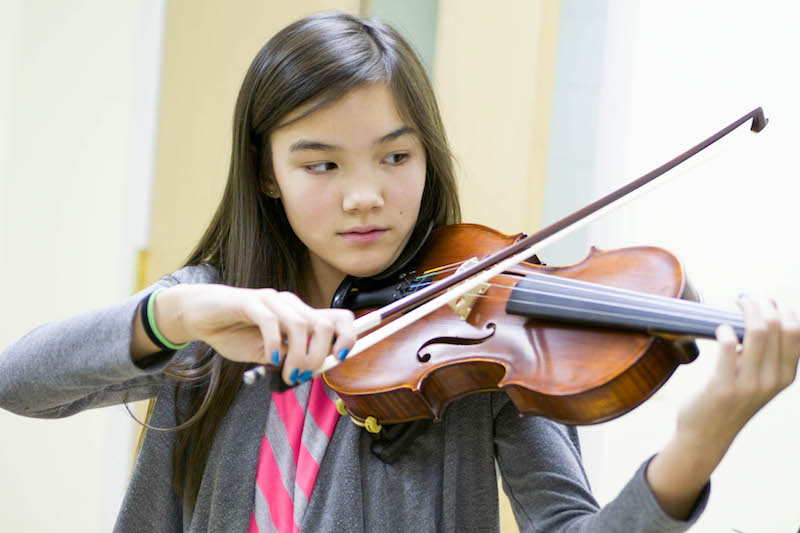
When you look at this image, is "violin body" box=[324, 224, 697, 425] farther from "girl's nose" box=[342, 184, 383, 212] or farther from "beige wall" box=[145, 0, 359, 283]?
"beige wall" box=[145, 0, 359, 283]

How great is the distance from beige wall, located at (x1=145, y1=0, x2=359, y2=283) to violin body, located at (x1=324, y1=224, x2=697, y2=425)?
1161 millimetres

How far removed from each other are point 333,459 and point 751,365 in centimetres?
47

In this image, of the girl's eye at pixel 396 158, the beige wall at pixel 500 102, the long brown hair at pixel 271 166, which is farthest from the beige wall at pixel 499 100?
the girl's eye at pixel 396 158

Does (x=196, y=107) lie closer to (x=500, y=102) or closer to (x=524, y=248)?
(x=500, y=102)

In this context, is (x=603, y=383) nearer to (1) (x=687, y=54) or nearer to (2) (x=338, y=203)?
(2) (x=338, y=203)

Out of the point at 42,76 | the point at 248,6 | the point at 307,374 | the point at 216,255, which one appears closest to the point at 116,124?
the point at 42,76

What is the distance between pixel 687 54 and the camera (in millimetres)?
1362

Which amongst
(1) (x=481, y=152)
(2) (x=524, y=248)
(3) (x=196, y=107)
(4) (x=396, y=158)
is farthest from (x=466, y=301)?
(3) (x=196, y=107)

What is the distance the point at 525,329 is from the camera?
2.84 feet

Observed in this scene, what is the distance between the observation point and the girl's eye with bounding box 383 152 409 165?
1.00 metres

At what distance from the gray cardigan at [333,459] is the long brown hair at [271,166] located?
3 centimetres

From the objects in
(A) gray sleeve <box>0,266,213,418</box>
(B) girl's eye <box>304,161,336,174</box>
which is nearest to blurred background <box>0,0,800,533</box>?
(B) girl's eye <box>304,161,336,174</box>

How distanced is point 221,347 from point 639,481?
38 centimetres

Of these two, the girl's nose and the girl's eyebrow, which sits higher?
the girl's eyebrow
